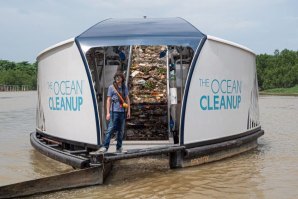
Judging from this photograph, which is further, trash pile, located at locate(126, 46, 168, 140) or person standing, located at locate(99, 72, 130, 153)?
trash pile, located at locate(126, 46, 168, 140)

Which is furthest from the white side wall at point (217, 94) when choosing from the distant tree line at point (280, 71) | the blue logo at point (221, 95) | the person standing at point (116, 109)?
the distant tree line at point (280, 71)

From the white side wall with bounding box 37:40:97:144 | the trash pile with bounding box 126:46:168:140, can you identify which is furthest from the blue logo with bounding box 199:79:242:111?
the white side wall with bounding box 37:40:97:144

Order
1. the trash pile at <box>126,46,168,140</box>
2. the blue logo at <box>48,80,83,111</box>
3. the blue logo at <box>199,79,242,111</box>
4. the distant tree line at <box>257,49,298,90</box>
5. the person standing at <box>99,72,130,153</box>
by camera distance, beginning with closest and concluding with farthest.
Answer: the person standing at <box>99,72,130,153</box>, the blue logo at <box>48,80,83,111</box>, the blue logo at <box>199,79,242,111</box>, the trash pile at <box>126,46,168,140</box>, the distant tree line at <box>257,49,298,90</box>

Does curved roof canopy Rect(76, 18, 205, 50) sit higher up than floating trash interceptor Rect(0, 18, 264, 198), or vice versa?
curved roof canopy Rect(76, 18, 205, 50)

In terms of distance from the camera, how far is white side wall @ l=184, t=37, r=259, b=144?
800 centimetres

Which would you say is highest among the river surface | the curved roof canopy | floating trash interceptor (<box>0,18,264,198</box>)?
the curved roof canopy

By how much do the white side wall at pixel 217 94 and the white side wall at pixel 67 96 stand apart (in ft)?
5.91

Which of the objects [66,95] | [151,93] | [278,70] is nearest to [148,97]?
[151,93]

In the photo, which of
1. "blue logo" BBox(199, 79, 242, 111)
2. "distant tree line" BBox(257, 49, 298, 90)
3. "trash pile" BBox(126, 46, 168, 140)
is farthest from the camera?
"distant tree line" BBox(257, 49, 298, 90)

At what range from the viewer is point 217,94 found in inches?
333

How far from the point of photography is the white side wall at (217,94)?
7996 mm

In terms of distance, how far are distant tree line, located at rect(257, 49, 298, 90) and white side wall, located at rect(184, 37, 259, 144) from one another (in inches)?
2757

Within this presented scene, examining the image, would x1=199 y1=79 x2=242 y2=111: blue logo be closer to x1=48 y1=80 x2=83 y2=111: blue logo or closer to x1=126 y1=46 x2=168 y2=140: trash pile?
x1=126 y1=46 x2=168 y2=140: trash pile

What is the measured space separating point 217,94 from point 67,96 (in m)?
2.85
